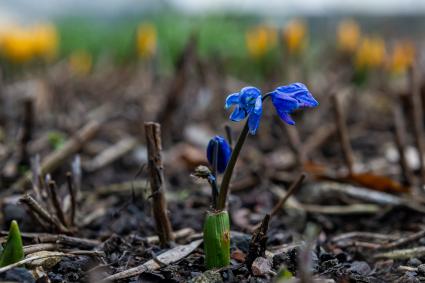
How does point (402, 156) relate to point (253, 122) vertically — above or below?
below

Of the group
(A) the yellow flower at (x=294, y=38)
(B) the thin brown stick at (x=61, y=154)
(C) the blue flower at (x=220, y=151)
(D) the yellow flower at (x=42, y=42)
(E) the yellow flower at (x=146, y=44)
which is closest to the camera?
(C) the blue flower at (x=220, y=151)

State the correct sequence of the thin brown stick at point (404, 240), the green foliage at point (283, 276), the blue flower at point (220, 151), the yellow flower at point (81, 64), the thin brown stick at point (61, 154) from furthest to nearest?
the yellow flower at point (81, 64), the thin brown stick at point (61, 154), the thin brown stick at point (404, 240), the blue flower at point (220, 151), the green foliage at point (283, 276)

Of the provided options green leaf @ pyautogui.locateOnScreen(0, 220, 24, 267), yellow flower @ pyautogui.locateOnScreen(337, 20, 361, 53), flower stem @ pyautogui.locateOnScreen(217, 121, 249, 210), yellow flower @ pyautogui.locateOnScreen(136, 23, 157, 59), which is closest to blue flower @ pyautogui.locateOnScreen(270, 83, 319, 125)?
flower stem @ pyautogui.locateOnScreen(217, 121, 249, 210)

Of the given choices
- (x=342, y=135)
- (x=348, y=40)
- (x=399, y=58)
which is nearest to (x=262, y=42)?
(x=348, y=40)

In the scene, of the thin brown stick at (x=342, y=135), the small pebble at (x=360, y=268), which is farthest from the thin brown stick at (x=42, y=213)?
the thin brown stick at (x=342, y=135)

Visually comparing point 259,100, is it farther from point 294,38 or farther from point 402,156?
point 294,38

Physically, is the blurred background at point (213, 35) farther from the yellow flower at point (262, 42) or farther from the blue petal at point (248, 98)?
the blue petal at point (248, 98)
